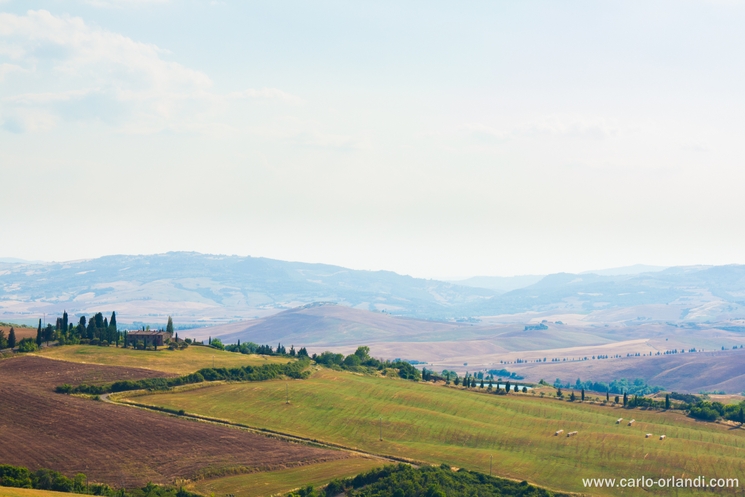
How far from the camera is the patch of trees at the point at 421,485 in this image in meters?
108

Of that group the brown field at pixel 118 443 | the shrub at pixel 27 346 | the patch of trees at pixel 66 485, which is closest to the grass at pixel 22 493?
the patch of trees at pixel 66 485

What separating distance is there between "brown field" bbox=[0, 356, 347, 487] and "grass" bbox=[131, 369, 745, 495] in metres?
15.6

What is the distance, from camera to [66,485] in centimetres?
9962

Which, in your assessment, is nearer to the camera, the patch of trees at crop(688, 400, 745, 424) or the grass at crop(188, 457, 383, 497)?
the grass at crop(188, 457, 383, 497)

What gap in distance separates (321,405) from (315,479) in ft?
189

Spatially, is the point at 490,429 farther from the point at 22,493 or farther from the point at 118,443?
the point at 22,493

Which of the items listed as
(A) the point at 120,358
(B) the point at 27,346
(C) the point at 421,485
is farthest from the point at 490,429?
(B) the point at 27,346

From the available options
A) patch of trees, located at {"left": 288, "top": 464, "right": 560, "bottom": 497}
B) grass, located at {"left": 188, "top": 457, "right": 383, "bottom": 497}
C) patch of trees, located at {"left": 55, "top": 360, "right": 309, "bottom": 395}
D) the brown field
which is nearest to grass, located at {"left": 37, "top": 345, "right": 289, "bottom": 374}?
patch of trees, located at {"left": 55, "top": 360, "right": 309, "bottom": 395}

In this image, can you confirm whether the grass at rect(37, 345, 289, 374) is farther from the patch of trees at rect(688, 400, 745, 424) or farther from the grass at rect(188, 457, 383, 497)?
the patch of trees at rect(688, 400, 745, 424)

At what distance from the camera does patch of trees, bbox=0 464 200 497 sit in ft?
322

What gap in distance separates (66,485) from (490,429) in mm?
93371

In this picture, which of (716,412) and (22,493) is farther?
(716,412)

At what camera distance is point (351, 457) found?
13350cm

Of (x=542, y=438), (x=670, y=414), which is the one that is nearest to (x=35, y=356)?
(x=542, y=438)
